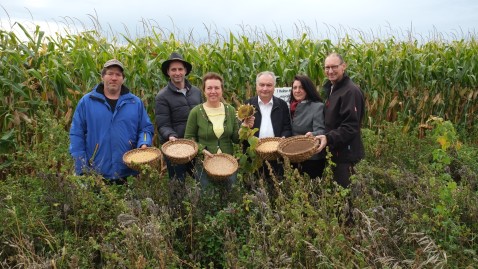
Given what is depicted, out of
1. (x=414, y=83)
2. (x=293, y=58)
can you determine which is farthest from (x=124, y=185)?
(x=414, y=83)

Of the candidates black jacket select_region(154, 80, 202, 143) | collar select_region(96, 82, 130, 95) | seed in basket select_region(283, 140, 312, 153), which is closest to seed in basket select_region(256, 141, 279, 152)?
seed in basket select_region(283, 140, 312, 153)

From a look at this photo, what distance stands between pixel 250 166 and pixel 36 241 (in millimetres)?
2033

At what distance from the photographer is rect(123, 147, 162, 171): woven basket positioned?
468cm

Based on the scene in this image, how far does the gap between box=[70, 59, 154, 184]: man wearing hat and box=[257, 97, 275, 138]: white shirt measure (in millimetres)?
1170

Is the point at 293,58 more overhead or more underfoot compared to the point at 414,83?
more overhead

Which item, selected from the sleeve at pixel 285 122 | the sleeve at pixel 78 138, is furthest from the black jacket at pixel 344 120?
the sleeve at pixel 78 138

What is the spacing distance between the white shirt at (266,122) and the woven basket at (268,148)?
0.19 m

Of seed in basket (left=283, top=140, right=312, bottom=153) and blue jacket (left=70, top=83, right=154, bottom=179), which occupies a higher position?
blue jacket (left=70, top=83, right=154, bottom=179)

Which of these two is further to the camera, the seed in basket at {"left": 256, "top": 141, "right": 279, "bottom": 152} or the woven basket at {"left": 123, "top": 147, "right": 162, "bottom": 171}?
the seed in basket at {"left": 256, "top": 141, "right": 279, "bottom": 152}

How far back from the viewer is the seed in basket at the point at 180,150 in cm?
476

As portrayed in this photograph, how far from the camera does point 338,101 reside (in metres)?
5.03

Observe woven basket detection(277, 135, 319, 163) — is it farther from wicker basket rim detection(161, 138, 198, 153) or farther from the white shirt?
wicker basket rim detection(161, 138, 198, 153)

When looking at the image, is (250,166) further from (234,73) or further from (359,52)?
(359,52)

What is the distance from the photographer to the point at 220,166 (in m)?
4.80
